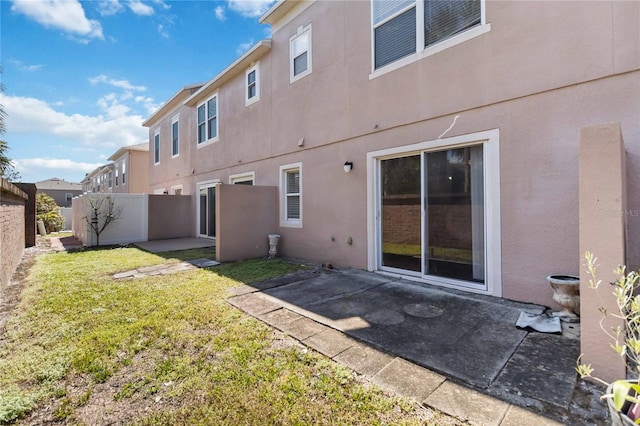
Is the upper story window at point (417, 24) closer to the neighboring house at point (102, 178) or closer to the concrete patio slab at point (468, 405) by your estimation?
the concrete patio slab at point (468, 405)

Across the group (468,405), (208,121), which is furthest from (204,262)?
(208,121)

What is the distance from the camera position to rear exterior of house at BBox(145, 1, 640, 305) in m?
4.02

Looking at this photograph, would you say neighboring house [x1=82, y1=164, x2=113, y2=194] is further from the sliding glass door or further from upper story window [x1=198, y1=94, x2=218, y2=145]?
the sliding glass door

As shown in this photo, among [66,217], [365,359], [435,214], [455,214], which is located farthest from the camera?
[66,217]

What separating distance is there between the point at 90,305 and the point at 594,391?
6613 millimetres

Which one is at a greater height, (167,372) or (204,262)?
(204,262)

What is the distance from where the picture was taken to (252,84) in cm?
1056

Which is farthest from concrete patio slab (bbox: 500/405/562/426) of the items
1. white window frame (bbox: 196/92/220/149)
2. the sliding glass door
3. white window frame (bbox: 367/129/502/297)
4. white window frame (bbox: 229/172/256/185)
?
white window frame (bbox: 196/92/220/149)

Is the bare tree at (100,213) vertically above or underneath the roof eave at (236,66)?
underneath

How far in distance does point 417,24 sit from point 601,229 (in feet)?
16.5

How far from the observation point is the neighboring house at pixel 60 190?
43.8 meters

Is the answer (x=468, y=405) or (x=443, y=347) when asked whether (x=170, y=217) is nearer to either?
(x=443, y=347)

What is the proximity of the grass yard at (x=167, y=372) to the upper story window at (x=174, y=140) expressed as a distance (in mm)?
12446

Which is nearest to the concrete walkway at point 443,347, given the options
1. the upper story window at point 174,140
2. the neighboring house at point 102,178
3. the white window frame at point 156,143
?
the upper story window at point 174,140
